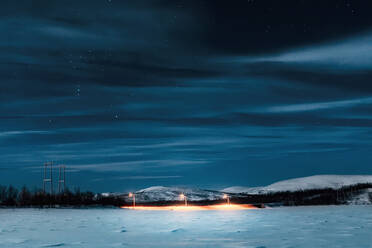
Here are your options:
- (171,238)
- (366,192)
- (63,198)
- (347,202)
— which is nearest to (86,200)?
(63,198)

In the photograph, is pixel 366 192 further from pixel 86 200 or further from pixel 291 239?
pixel 291 239

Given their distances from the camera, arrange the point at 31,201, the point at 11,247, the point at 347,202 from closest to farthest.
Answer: the point at 11,247 → the point at 31,201 → the point at 347,202

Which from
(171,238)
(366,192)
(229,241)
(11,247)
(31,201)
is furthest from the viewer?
(366,192)

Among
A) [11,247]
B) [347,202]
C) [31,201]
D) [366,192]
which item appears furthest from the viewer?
[366,192]

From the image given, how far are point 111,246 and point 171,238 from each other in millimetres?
3535

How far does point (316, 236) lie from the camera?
21203mm

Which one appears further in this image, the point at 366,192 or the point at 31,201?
the point at 366,192

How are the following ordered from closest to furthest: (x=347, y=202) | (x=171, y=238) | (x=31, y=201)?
(x=171, y=238) < (x=31, y=201) < (x=347, y=202)

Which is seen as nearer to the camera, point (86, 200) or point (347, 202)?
point (86, 200)

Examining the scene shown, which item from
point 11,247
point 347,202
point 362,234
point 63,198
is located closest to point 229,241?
point 362,234

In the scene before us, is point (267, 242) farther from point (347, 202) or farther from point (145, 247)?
point (347, 202)

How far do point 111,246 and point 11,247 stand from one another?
3.37 metres

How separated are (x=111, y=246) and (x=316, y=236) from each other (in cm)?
851

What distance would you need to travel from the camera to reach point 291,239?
1981cm
